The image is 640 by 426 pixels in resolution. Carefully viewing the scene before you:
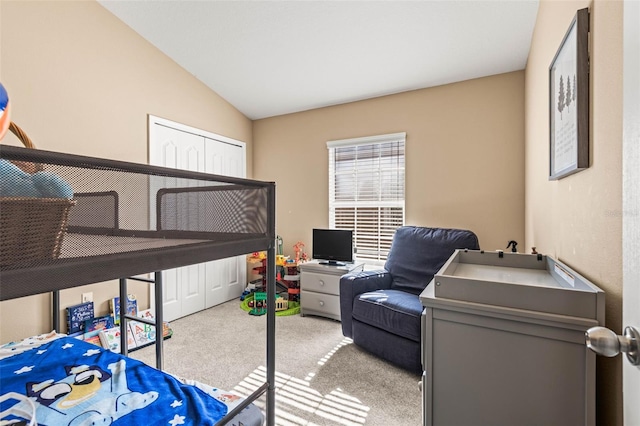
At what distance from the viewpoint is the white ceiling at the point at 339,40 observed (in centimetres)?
223

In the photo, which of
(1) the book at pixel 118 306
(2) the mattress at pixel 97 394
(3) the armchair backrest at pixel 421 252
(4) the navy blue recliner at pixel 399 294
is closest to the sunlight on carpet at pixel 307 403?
(4) the navy blue recliner at pixel 399 294

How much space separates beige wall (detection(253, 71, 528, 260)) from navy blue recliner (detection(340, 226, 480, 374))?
1.39 ft

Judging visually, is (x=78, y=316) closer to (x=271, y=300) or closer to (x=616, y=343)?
(x=271, y=300)

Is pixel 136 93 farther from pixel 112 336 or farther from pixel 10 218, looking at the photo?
pixel 10 218

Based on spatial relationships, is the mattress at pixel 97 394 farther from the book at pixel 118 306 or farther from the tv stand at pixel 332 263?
the tv stand at pixel 332 263

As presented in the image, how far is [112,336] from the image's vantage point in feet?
8.19

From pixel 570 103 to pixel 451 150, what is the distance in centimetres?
175

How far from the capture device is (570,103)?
1.27 meters

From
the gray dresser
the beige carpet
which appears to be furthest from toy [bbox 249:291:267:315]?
the gray dresser

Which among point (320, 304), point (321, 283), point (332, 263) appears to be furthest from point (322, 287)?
point (332, 263)

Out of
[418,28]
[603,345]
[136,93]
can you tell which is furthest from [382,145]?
[603,345]

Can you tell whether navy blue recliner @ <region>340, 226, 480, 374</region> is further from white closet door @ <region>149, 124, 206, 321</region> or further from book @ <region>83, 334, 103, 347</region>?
book @ <region>83, 334, 103, 347</region>

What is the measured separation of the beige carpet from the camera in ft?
5.80

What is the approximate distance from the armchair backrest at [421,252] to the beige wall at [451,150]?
376mm
